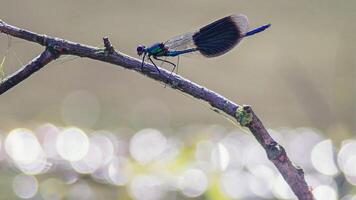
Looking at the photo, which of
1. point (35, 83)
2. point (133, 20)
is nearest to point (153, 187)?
point (35, 83)

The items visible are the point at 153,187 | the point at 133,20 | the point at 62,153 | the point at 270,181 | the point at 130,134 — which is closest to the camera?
the point at 153,187

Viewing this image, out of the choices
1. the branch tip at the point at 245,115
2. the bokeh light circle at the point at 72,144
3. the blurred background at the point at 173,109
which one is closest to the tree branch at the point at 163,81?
the branch tip at the point at 245,115

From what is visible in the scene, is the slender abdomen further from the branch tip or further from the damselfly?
the branch tip

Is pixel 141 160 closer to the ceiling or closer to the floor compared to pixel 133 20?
closer to the floor

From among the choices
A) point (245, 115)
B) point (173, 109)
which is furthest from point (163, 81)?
point (173, 109)

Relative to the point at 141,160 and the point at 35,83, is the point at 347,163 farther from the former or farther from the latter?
the point at 35,83

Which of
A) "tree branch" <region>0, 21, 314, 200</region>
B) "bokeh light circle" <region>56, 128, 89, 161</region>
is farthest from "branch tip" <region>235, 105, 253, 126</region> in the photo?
"bokeh light circle" <region>56, 128, 89, 161</region>

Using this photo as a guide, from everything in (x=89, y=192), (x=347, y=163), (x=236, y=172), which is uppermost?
(x=347, y=163)
